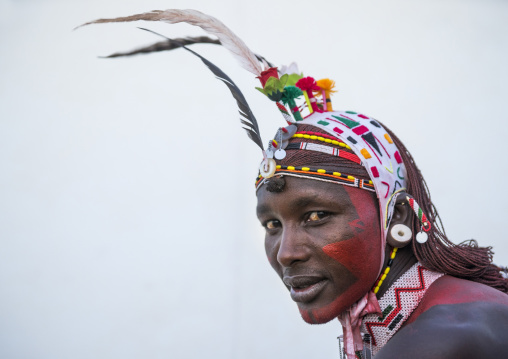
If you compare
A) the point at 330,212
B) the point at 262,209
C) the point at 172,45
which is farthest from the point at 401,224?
the point at 172,45

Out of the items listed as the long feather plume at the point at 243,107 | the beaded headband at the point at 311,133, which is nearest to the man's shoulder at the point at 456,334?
the beaded headband at the point at 311,133

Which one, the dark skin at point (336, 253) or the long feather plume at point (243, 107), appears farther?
the long feather plume at point (243, 107)

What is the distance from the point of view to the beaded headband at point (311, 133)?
187cm

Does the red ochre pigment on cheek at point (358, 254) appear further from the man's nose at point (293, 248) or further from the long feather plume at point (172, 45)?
the long feather plume at point (172, 45)

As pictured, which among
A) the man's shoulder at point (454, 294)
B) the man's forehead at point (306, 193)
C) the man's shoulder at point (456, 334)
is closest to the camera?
the man's shoulder at point (456, 334)

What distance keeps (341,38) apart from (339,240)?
7.06 ft

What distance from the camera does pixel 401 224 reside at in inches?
73.3

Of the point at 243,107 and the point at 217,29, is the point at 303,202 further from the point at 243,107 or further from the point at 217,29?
Answer: the point at 217,29

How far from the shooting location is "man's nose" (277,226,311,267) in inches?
70.6

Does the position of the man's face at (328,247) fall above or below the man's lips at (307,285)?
above

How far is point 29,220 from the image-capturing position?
3.46 metres

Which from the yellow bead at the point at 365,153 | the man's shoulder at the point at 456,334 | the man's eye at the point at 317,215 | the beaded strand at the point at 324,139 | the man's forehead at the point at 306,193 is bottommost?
the man's shoulder at the point at 456,334

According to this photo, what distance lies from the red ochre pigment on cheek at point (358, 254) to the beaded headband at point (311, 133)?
0.05m

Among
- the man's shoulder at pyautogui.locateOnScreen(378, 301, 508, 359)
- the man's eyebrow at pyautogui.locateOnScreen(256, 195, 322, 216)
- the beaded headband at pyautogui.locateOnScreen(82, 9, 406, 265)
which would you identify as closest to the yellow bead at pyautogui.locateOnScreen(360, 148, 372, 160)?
the beaded headband at pyautogui.locateOnScreen(82, 9, 406, 265)
